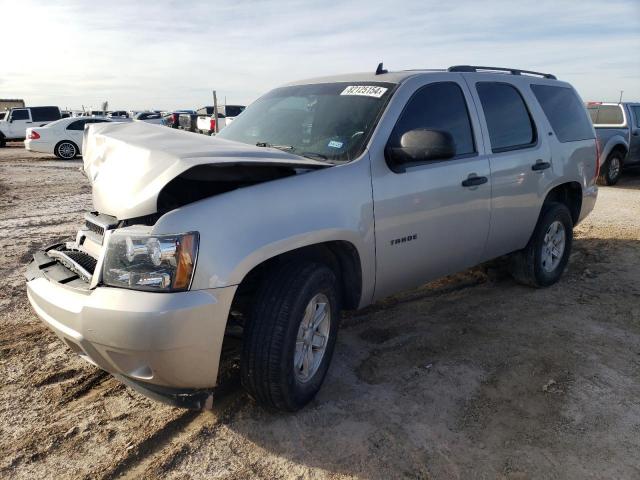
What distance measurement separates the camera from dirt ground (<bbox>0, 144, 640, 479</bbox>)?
2578 mm

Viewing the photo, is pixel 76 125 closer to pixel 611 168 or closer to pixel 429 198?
pixel 611 168

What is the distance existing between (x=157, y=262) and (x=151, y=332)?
30cm

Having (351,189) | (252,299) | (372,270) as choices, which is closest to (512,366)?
(372,270)

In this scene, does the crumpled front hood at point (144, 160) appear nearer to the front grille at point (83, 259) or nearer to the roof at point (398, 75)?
the front grille at point (83, 259)

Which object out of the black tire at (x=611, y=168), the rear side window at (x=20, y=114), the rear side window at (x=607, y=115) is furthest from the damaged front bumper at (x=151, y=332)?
the rear side window at (x=20, y=114)

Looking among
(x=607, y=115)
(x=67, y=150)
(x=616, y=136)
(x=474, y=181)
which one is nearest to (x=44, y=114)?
(x=67, y=150)

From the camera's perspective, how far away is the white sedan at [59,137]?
18219 mm

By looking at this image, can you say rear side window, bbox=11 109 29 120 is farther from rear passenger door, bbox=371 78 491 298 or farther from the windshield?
rear passenger door, bbox=371 78 491 298

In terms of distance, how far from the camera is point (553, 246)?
5.22m

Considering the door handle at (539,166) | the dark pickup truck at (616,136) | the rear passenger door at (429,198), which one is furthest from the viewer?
the dark pickup truck at (616,136)

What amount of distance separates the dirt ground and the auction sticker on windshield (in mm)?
1757

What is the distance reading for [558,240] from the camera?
5.26 metres

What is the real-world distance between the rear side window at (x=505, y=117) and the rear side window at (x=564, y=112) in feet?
1.25

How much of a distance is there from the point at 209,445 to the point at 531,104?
3.89m
